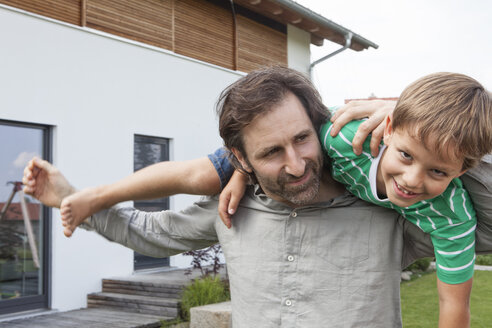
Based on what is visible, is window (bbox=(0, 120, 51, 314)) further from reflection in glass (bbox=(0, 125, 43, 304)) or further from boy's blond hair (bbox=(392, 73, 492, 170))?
boy's blond hair (bbox=(392, 73, 492, 170))

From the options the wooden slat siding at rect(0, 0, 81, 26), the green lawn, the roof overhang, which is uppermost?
the roof overhang

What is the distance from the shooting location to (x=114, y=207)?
2.11 metres

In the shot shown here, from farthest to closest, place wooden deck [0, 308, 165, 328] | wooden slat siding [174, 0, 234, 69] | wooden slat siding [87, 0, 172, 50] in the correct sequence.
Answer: wooden slat siding [174, 0, 234, 69] < wooden slat siding [87, 0, 172, 50] < wooden deck [0, 308, 165, 328]

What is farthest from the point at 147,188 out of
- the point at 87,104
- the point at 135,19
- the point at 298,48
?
the point at 298,48

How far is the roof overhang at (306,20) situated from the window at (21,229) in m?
4.51

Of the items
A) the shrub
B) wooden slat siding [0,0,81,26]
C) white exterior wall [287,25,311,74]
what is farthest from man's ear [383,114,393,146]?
white exterior wall [287,25,311,74]

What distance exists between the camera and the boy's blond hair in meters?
1.39

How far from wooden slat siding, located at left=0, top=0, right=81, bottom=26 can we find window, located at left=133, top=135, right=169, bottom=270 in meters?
1.83

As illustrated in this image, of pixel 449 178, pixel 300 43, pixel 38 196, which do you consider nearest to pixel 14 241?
pixel 38 196

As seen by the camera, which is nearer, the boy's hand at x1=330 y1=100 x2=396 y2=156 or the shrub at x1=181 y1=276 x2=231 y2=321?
the boy's hand at x1=330 y1=100 x2=396 y2=156

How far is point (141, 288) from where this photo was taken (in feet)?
22.3

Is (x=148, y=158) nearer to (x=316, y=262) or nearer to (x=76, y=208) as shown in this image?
(x=76, y=208)

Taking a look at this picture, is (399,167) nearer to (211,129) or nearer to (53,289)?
(53,289)

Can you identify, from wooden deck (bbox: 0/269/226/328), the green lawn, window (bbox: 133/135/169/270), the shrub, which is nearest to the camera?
wooden deck (bbox: 0/269/226/328)
